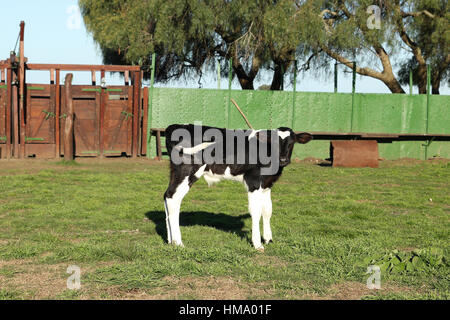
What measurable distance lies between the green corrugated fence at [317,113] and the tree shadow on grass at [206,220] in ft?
37.4

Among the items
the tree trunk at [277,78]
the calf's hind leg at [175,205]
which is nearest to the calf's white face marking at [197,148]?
the calf's hind leg at [175,205]

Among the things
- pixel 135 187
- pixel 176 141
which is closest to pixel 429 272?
pixel 176 141

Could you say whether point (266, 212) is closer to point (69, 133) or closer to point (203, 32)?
point (69, 133)

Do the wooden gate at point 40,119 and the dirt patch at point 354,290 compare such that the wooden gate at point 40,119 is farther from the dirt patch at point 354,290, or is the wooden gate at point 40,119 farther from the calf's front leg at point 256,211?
the dirt patch at point 354,290

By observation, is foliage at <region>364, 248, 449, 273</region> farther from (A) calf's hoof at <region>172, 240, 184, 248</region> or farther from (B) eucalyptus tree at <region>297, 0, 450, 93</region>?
(B) eucalyptus tree at <region>297, 0, 450, 93</region>

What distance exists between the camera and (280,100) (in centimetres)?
2202

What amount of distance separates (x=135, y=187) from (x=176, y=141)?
6295 millimetres

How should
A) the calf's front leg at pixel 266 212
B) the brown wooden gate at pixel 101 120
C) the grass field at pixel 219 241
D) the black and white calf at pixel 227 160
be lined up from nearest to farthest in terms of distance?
the grass field at pixel 219 241 < the black and white calf at pixel 227 160 < the calf's front leg at pixel 266 212 < the brown wooden gate at pixel 101 120

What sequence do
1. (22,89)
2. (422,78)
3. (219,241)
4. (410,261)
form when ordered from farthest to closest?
(422,78), (22,89), (219,241), (410,261)

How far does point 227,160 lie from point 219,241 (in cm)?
118

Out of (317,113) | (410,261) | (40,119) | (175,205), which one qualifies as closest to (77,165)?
(40,119)

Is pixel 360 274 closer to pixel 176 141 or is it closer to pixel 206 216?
pixel 176 141

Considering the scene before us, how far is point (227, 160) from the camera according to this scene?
296 inches

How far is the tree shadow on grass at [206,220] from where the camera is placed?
873 cm
